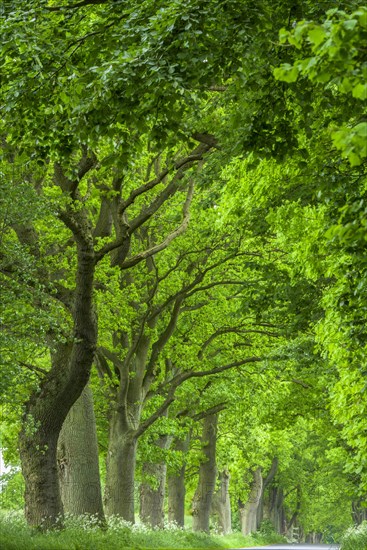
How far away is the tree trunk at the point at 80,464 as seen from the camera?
2089cm

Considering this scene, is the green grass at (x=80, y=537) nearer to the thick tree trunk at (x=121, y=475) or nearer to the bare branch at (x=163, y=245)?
the thick tree trunk at (x=121, y=475)

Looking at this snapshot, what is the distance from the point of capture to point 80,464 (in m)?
21.0

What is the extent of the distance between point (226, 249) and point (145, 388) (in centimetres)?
497

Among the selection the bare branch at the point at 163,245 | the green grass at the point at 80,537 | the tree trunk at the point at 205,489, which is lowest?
the green grass at the point at 80,537

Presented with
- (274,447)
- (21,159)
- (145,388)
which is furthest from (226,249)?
(274,447)

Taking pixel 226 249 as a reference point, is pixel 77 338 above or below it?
below

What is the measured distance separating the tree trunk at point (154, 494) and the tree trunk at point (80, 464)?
9.09 m

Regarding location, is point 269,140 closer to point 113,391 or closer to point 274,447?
point 113,391

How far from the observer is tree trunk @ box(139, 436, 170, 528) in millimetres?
30297

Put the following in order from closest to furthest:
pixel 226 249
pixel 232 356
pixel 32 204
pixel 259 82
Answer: pixel 259 82, pixel 32 204, pixel 226 249, pixel 232 356

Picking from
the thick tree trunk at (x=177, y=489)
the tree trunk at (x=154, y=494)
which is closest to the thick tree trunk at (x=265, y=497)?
the thick tree trunk at (x=177, y=489)

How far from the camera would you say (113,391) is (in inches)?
1033

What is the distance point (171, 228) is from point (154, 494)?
10.2 m

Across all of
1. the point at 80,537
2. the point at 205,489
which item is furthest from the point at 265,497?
the point at 80,537
